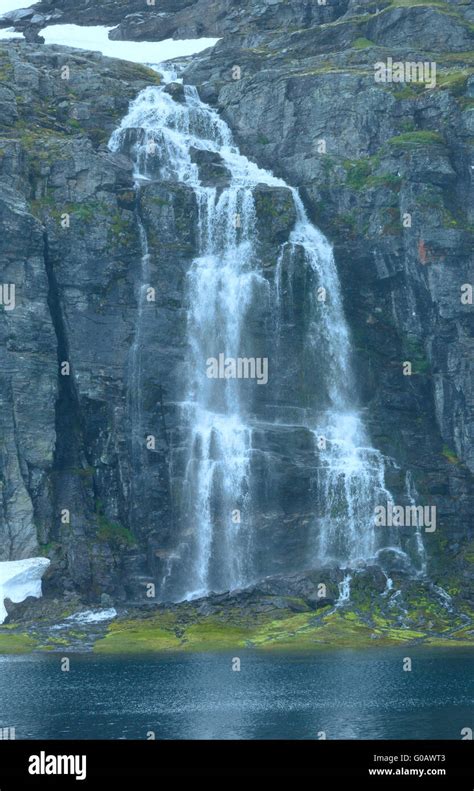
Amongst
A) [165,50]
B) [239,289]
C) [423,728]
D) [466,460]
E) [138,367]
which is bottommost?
[423,728]

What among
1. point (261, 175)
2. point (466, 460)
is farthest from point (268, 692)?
point (261, 175)

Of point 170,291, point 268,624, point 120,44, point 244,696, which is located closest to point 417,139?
point 170,291

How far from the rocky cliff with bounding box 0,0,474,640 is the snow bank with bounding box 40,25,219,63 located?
99.3 ft

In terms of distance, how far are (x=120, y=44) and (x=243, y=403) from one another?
8118 centimetres

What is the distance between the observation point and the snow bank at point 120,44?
582 feet

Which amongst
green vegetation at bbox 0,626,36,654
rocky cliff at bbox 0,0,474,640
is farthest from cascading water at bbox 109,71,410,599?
green vegetation at bbox 0,626,36,654

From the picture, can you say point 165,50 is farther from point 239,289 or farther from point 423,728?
point 423,728

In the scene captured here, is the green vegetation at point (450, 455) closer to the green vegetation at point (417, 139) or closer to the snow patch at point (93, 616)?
the green vegetation at point (417, 139)

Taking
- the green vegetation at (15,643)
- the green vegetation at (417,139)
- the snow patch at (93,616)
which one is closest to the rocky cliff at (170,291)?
the green vegetation at (417,139)

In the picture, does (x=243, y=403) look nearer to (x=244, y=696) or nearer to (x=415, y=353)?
(x=415, y=353)

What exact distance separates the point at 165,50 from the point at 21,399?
77.7 m

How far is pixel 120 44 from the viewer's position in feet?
605

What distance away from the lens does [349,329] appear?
433ft

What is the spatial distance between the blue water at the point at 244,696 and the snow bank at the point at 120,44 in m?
103
